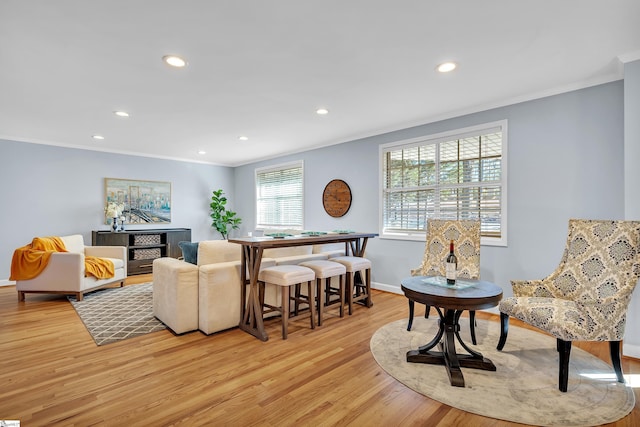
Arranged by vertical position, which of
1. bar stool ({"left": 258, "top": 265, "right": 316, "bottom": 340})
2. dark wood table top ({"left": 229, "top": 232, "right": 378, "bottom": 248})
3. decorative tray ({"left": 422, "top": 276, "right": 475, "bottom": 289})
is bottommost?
bar stool ({"left": 258, "top": 265, "right": 316, "bottom": 340})

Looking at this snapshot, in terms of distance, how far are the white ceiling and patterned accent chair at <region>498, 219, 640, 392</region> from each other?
1.45 m

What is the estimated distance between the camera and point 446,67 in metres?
2.68

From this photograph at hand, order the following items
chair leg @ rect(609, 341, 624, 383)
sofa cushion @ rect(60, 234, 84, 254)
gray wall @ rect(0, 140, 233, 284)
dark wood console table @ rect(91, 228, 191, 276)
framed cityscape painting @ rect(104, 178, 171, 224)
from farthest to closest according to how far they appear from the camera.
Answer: framed cityscape painting @ rect(104, 178, 171, 224), dark wood console table @ rect(91, 228, 191, 276), gray wall @ rect(0, 140, 233, 284), sofa cushion @ rect(60, 234, 84, 254), chair leg @ rect(609, 341, 624, 383)

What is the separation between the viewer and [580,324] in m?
2.00

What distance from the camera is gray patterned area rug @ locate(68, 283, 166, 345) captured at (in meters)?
3.00

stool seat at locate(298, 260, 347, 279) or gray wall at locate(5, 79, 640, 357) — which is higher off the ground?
gray wall at locate(5, 79, 640, 357)

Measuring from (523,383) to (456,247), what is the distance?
138 cm

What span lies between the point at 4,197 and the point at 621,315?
7.72 meters

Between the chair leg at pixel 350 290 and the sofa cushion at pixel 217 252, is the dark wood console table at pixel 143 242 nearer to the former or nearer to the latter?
the sofa cushion at pixel 217 252

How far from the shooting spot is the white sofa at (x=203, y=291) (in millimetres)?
2936

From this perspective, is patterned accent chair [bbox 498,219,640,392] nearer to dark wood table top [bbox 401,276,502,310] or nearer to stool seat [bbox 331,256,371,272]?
dark wood table top [bbox 401,276,502,310]

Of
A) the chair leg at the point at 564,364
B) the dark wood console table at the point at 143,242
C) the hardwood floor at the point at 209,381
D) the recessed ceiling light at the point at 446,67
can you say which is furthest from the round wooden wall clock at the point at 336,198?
the chair leg at the point at 564,364

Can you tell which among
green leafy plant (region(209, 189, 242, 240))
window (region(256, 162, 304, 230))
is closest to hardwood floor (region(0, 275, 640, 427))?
window (region(256, 162, 304, 230))

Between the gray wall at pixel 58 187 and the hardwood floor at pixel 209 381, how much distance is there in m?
2.76
